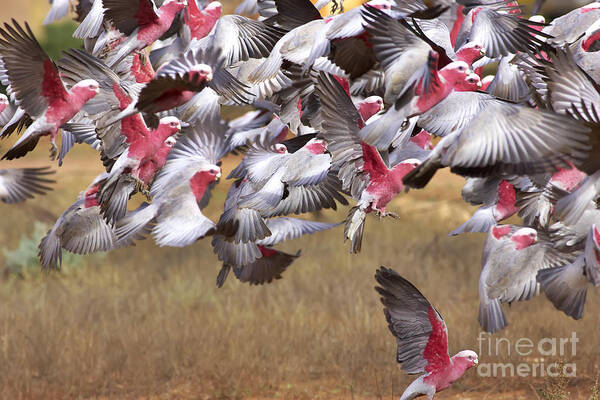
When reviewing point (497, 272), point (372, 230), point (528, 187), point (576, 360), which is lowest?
point (372, 230)

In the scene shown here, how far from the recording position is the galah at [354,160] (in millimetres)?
2447

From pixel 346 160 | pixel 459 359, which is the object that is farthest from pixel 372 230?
pixel 346 160

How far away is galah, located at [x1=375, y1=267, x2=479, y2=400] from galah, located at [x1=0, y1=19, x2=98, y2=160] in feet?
3.84

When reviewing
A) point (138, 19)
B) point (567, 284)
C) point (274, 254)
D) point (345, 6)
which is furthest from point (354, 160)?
point (345, 6)

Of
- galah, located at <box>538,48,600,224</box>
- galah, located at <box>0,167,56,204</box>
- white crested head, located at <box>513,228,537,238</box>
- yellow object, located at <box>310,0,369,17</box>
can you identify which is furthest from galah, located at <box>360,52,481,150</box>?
galah, located at <box>0,167,56,204</box>

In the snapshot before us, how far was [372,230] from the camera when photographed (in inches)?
380

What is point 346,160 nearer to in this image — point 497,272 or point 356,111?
point 356,111

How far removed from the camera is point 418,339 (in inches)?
123

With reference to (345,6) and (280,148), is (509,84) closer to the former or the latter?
(280,148)

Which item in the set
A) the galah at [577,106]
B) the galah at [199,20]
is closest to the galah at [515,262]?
the galah at [577,106]

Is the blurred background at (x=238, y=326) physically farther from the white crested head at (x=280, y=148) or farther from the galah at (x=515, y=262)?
the galah at (x=515, y=262)

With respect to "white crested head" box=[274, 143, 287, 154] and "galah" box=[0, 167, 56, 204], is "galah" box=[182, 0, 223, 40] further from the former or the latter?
"galah" box=[0, 167, 56, 204]

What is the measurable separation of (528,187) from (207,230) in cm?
106

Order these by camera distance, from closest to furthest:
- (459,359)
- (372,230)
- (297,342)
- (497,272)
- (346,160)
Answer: (346,160), (497,272), (459,359), (297,342), (372,230)
